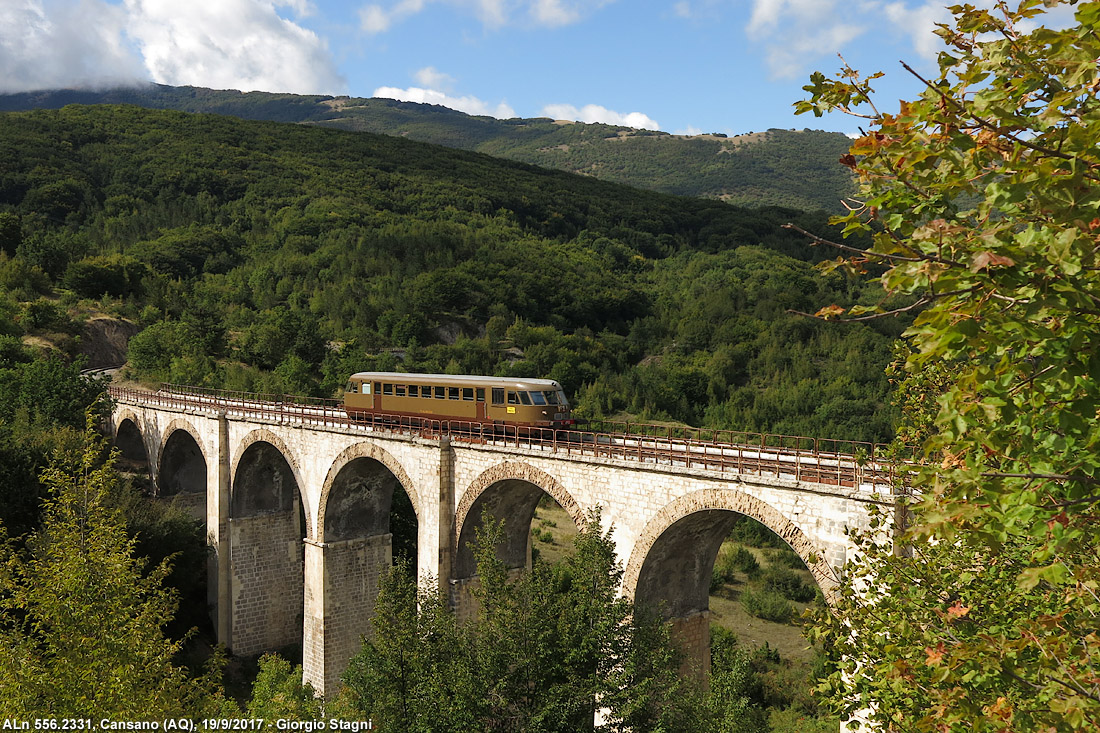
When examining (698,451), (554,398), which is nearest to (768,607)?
(554,398)

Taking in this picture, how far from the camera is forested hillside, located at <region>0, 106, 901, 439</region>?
74.8 meters

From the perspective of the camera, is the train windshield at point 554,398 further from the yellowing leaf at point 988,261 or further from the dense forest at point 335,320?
the yellowing leaf at point 988,261

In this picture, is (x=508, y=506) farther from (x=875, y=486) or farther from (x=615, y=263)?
(x=615, y=263)

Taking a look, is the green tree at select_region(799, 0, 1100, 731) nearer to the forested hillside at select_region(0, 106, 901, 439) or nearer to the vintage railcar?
the vintage railcar

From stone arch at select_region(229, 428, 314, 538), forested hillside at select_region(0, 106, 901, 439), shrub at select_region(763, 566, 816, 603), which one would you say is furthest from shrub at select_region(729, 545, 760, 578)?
stone arch at select_region(229, 428, 314, 538)

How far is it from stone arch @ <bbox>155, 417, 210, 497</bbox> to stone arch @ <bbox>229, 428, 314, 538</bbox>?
4.34 m

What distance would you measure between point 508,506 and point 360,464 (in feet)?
25.2

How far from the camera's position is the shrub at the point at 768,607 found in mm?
43344

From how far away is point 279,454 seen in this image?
3788cm

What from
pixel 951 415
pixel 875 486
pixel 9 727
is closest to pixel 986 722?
pixel 951 415

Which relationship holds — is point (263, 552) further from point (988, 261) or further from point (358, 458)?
point (988, 261)

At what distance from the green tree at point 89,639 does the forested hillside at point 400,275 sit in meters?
50.2

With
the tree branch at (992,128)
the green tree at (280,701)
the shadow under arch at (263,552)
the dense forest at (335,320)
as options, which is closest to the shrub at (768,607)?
the dense forest at (335,320)

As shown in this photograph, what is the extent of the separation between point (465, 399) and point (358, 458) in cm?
498
